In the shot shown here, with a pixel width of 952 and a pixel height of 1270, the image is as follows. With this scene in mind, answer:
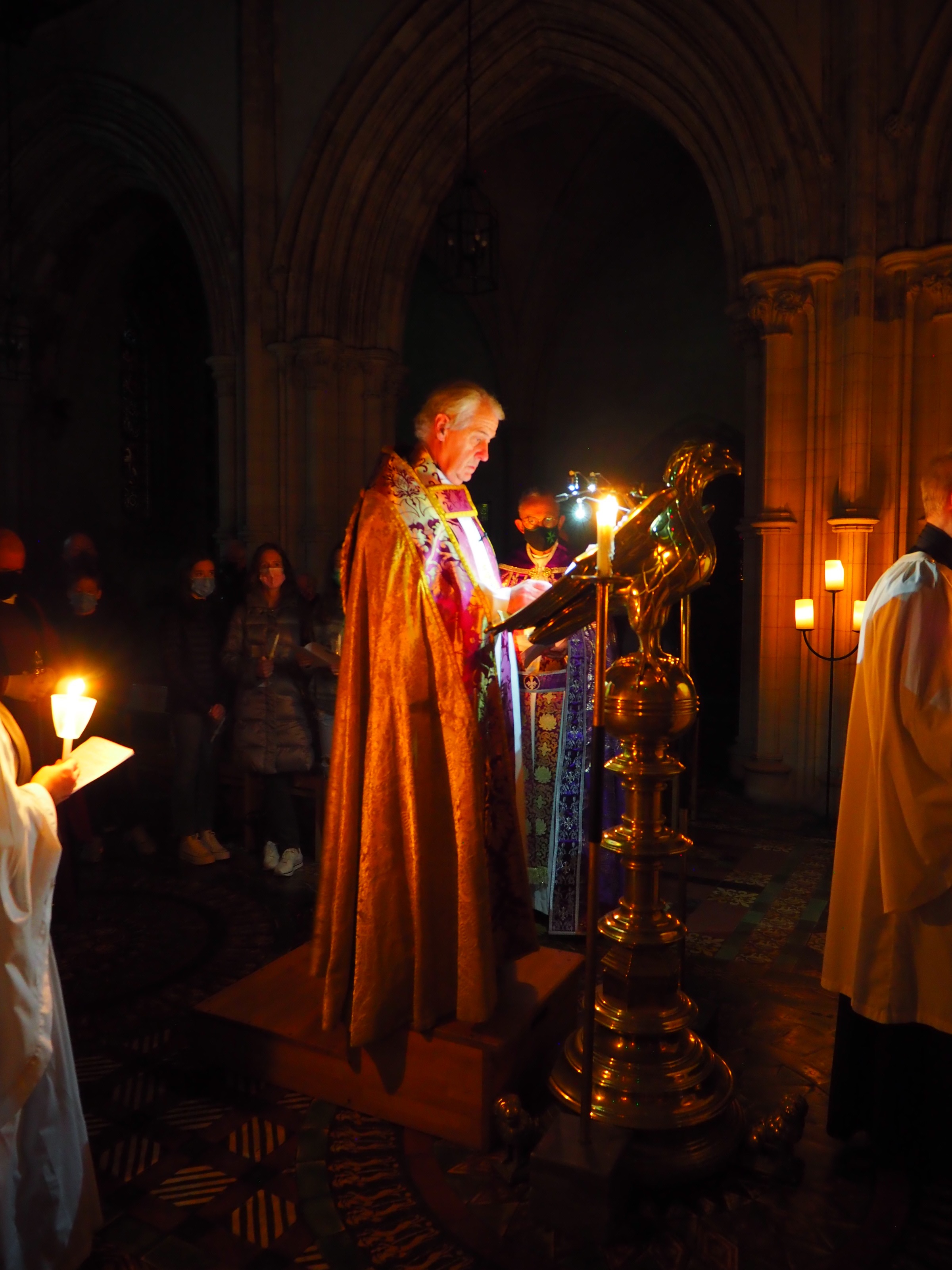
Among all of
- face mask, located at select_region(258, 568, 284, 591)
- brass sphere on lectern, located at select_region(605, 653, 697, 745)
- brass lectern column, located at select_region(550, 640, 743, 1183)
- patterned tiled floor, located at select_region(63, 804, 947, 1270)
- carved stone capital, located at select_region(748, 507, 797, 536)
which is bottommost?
patterned tiled floor, located at select_region(63, 804, 947, 1270)

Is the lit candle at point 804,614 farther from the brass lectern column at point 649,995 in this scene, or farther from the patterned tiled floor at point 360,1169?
the brass lectern column at point 649,995

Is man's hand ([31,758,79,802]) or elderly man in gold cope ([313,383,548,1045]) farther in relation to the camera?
elderly man in gold cope ([313,383,548,1045])

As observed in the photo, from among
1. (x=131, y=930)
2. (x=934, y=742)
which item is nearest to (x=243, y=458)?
(x=131, y=930)

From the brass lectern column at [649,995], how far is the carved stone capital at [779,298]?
16.4ft

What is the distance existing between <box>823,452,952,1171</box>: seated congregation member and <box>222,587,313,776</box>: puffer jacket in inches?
127

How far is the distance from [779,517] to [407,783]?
16.1ft

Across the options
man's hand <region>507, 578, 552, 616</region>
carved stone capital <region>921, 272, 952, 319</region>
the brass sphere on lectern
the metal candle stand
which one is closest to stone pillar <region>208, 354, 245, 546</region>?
the metal candle stand

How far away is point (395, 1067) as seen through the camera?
2.58 metres

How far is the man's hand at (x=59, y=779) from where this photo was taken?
6.10ft

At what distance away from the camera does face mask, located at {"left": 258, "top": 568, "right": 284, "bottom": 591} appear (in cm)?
510

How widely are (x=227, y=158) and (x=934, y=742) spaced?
8918 millimetres

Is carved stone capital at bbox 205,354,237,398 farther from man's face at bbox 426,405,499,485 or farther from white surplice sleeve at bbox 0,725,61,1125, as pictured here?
white surplice sleeve at bbox 0,725,61,1125

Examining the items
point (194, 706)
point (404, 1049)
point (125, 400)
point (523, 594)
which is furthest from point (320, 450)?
point (404, 1049)

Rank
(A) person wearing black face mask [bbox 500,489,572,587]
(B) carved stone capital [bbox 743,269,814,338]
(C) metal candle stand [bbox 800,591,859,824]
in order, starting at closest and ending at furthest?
(A) person wearing black face mask [bbox 500,489,572,587] → (C) metal candle stand [bbox 800,591,859,824] → (B) carved stone capital [bbox 743,269,814,338]
